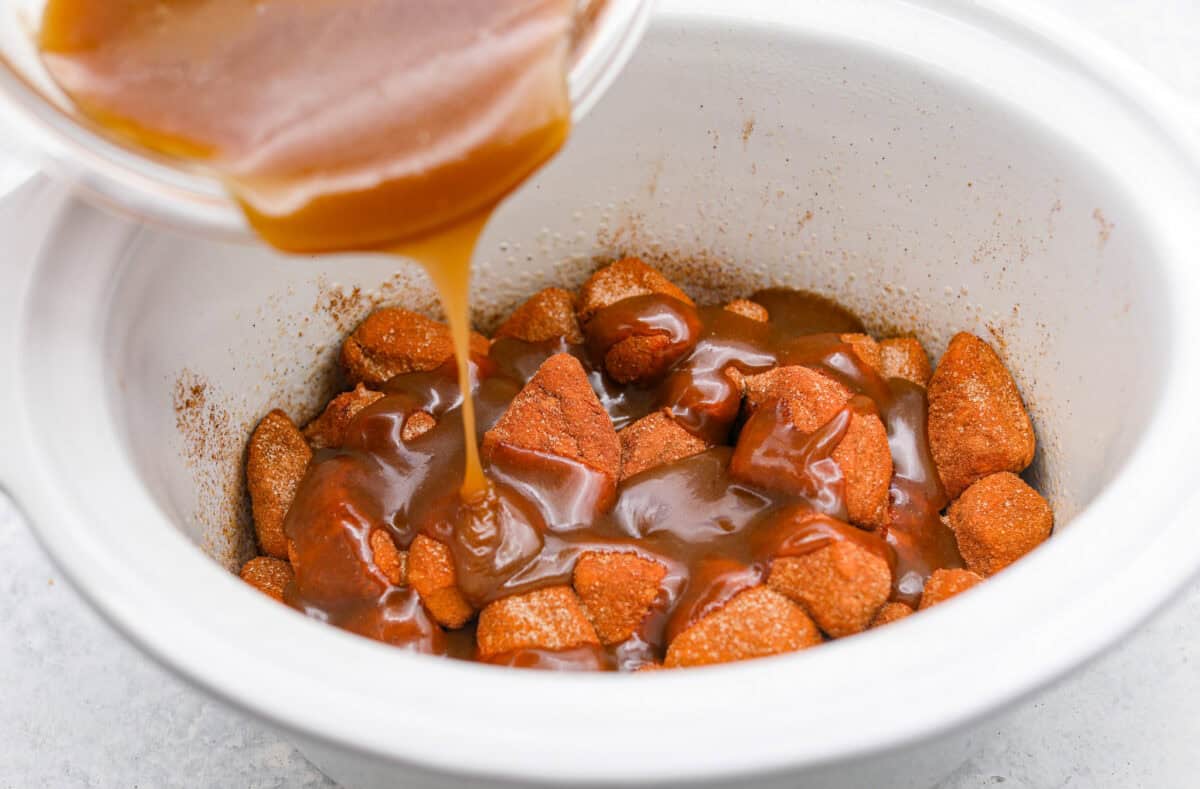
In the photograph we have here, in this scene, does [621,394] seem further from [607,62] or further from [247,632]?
[247,632]

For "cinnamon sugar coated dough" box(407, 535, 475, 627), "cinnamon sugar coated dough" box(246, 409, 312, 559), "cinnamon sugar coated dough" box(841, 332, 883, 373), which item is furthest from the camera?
"cinnamon sugar coated dough" box(841, 332, 883, 373)

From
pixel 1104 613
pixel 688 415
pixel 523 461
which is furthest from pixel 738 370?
pixel 1104 613

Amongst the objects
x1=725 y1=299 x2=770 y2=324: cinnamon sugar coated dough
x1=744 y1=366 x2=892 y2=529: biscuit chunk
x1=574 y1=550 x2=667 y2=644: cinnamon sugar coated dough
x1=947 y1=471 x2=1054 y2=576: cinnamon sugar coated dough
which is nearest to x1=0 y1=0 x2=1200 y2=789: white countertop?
x1=947 y1=471 x2=1054 y2=576: cinnamon sugar coated dough

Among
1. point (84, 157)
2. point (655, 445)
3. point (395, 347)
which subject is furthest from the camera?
point (395, 347)

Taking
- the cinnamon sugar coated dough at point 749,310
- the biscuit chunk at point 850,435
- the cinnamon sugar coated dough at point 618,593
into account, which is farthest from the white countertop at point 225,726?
the cinnamon sugar coated dough at point 749,310

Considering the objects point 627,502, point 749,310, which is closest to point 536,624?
point 627,502

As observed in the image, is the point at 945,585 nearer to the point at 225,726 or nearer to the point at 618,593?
the point at 618,593

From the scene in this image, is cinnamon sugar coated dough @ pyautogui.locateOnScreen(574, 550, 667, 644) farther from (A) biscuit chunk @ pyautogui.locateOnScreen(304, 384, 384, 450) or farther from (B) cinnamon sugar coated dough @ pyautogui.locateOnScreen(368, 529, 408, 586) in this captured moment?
(A) biscuit chunk @ pyautogui.locateOnScreen(304, 384, 384, 450)
